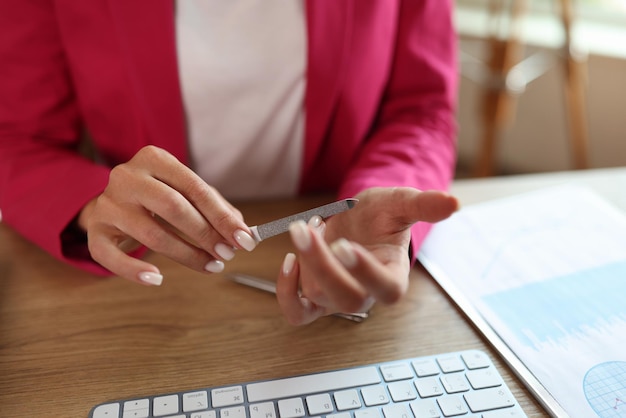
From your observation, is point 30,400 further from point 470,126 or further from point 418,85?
point 470,126

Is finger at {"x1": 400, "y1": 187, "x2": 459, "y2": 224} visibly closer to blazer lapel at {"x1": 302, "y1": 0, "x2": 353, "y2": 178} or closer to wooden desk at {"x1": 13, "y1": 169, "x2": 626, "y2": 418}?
wooden desk at {"x1": 13, "y1": 169, "x2": 626, "y2": 418}

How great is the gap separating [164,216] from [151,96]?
24 centimetres

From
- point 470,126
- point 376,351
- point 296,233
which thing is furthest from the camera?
point 470,126

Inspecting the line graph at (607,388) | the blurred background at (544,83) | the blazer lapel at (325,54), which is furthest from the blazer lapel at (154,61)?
the blurred background at (544,83)

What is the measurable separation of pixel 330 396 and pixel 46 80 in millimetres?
480

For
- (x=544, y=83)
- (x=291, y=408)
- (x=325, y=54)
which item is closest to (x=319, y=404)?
(x=291, y=408)

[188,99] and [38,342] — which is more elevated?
[188,99]

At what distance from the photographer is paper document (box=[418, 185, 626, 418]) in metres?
0.47

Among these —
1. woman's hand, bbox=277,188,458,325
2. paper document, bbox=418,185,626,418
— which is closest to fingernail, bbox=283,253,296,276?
woman's hand, bbox=277,188,458,325

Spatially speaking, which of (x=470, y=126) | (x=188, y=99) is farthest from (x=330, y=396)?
(x=470, y=126)

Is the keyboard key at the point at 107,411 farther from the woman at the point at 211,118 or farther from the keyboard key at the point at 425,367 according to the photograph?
the keyboard key at the point at 425,367

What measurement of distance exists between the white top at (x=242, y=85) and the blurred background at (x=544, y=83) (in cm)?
83

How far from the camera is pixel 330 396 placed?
449 mm

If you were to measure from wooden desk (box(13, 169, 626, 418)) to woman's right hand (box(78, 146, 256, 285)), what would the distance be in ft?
0.19
